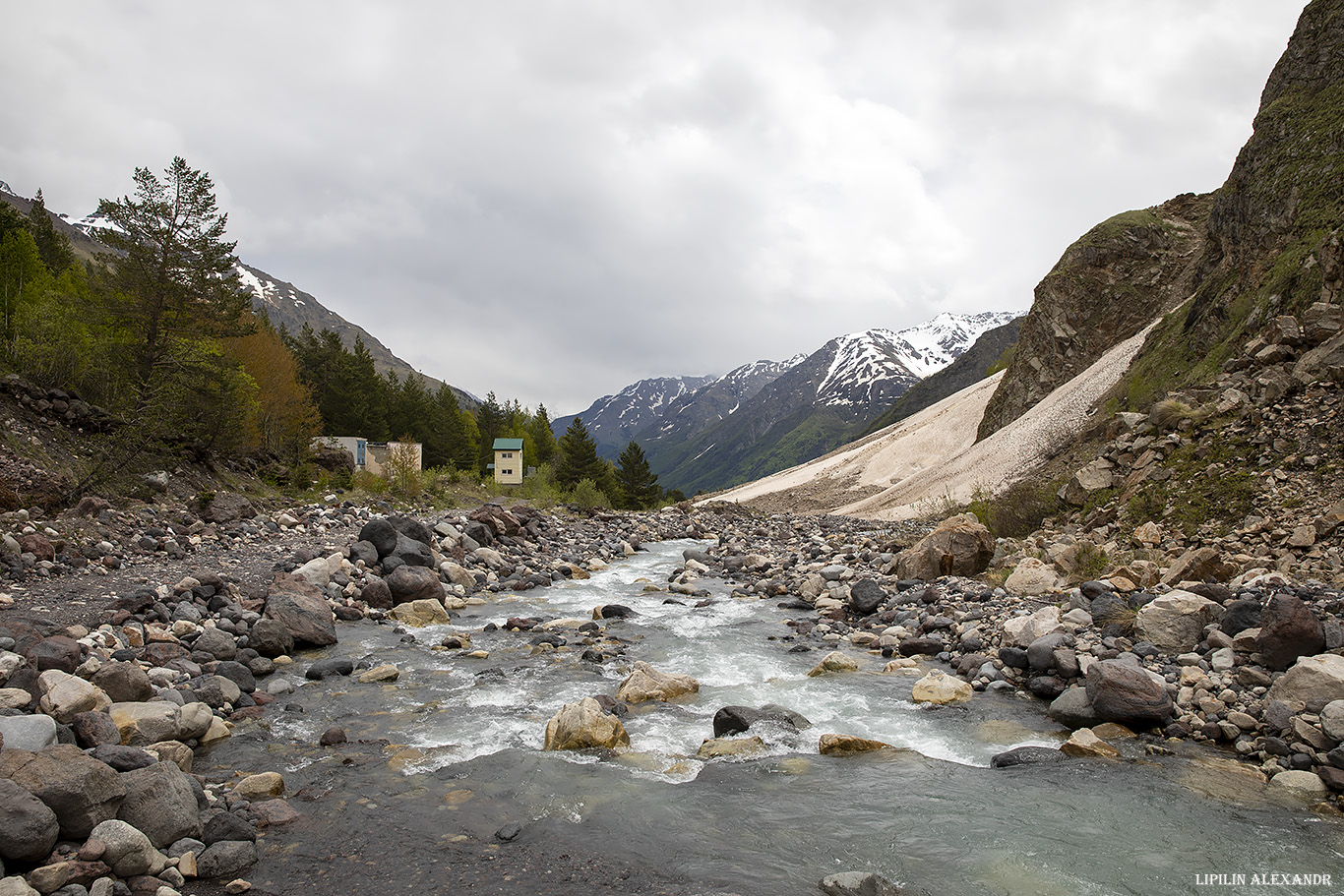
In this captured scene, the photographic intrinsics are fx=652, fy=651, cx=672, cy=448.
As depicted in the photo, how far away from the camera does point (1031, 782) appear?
23.1 ft

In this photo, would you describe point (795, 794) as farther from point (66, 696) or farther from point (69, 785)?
point (66, 696)

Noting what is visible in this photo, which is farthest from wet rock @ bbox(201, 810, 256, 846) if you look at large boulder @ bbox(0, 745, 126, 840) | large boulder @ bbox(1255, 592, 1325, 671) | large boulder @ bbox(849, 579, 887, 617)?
large boulder @ bbox(849, 579, 887, 617)

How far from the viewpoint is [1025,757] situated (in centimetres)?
750

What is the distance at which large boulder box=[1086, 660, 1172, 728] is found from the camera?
7848 mm

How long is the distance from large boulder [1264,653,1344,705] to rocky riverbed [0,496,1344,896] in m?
0.02

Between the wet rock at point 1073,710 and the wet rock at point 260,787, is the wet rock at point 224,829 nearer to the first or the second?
the wet rock at point 260,787

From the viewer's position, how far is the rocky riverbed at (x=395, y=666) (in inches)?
209

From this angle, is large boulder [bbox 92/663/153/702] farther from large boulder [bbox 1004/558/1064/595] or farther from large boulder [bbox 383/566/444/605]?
large boulder [bbox 1004/558/1064/595]

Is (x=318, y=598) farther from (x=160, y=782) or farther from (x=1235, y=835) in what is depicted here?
(x=1235, y=835)

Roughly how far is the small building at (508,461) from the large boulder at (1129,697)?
63635 mm

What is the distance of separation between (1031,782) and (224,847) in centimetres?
774

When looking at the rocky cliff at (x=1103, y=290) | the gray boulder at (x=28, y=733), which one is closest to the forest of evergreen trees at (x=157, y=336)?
the gray boulder at (x=28, y=733)

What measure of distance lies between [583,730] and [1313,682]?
26.4 feet

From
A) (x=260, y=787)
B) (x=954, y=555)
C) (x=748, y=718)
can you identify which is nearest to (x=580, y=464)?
(x=954, y=555)
